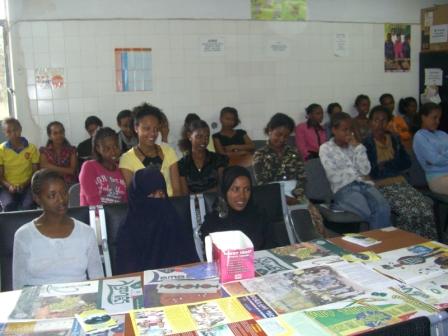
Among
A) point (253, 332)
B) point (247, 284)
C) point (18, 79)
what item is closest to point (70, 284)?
point (247, 284)

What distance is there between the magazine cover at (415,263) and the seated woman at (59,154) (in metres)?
3.47

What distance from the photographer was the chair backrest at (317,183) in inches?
161

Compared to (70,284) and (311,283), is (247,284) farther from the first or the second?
(70,284)

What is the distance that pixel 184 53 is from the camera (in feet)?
19.0

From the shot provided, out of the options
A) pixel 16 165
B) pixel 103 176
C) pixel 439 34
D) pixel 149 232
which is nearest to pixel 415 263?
pixel 149 232

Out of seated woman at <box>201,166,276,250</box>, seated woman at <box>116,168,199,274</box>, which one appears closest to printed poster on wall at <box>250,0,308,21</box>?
seated woman at <box>201,166,276,250</box>

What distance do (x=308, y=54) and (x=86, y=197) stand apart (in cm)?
407

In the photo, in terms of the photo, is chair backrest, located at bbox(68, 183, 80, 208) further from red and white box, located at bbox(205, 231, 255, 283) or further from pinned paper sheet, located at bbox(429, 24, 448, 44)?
pinned paper sheet, located at bbox(429, 24, 448, 44)

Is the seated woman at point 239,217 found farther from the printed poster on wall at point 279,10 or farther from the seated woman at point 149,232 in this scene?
the printed poster on wall at point 279,10

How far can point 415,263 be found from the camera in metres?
2.16

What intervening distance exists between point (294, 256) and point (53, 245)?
1.11 m

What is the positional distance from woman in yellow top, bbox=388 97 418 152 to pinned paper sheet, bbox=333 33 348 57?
1.10 m

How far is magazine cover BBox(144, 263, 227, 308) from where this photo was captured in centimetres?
186

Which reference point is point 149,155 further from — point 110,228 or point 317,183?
point 317,183
